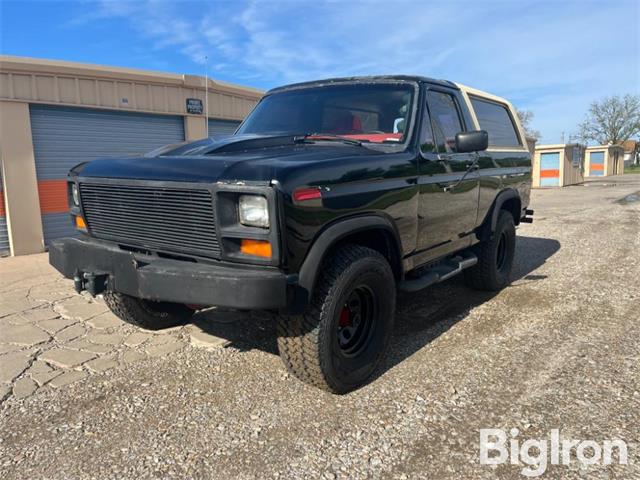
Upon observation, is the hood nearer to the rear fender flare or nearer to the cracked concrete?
the cracked concrete

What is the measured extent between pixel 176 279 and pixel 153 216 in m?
0.52

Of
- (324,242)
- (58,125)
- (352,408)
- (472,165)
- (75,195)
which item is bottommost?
(352,408)

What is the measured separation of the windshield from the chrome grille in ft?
4.45

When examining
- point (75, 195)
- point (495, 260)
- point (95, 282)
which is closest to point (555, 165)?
point (495, 260)

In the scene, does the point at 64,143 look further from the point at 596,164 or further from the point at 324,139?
the point at 596,164

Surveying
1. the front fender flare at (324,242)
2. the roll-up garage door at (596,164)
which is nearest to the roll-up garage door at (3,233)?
the front fender flare at (324,242)

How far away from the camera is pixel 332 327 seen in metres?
2.86

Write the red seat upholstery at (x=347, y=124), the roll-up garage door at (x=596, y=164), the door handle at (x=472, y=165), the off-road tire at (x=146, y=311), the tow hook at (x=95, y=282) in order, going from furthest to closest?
the roll-up garage door at (x=596, y=164)
the door handle at (x=472, y=165)
the off-road tire at (x=146, y=311)
the red seat upholstery at (x=347, y=124)
the tow hook at (x=95, y=282)

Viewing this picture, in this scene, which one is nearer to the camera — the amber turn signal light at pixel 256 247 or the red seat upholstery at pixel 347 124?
the amber turn signal light at pixel 256 247

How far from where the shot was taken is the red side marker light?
2.53 meters

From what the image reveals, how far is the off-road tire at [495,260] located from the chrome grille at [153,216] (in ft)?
11.0

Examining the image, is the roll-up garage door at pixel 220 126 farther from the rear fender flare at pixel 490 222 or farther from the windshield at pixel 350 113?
the rear fender flare at pixel 490 222

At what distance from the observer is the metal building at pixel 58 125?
7.83 meters

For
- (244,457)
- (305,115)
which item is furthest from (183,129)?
(244,457)
